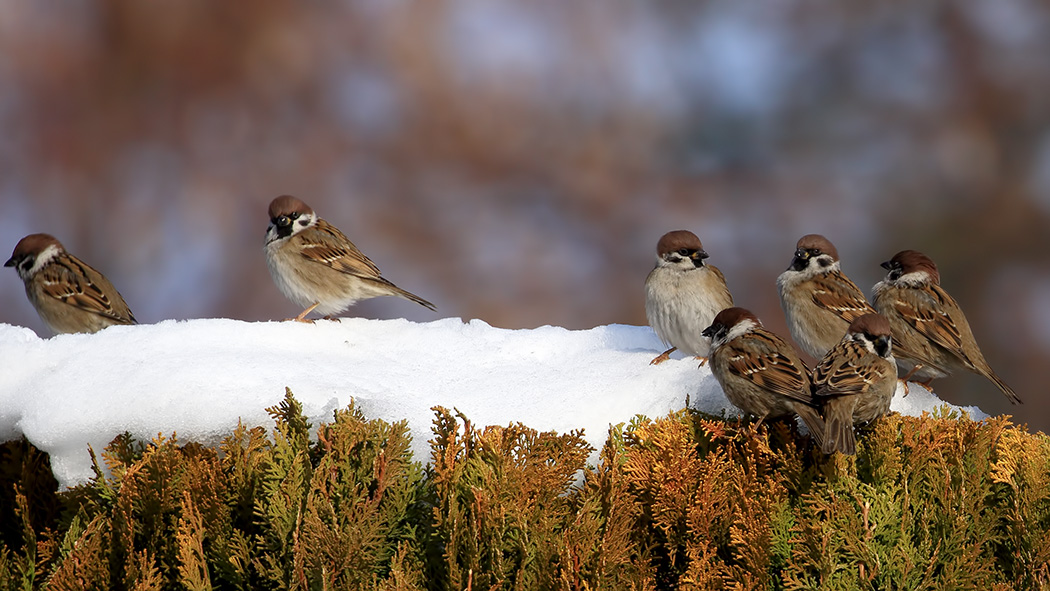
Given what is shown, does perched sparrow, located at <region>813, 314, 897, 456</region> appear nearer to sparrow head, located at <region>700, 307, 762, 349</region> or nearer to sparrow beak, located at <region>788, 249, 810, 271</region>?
sparrow head, located at <region>700, 307, 762, 349</region>

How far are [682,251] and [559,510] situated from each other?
1.89 m

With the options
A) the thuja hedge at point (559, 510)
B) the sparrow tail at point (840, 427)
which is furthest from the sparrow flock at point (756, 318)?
the thuja hedge at point (559, 510)

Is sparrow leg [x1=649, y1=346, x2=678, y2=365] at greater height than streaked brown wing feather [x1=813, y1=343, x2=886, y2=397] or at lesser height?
greater

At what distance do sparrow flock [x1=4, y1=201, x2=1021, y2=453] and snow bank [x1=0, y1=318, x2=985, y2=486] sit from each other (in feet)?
0.85

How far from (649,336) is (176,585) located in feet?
7.37

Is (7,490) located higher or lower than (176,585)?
higher

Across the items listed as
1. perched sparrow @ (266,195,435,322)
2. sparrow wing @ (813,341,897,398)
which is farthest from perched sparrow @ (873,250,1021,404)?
perched sparrow @ (266,195,435,322)

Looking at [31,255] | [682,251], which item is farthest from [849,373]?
[31,255]

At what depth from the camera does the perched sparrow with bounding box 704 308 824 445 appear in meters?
2.71

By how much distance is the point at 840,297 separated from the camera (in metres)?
3.99

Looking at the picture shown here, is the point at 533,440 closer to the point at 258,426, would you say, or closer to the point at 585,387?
the point at 585,387

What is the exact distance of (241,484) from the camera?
251 cm

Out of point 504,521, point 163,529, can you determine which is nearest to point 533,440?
point 504,521

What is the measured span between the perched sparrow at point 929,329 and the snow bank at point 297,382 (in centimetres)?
59
